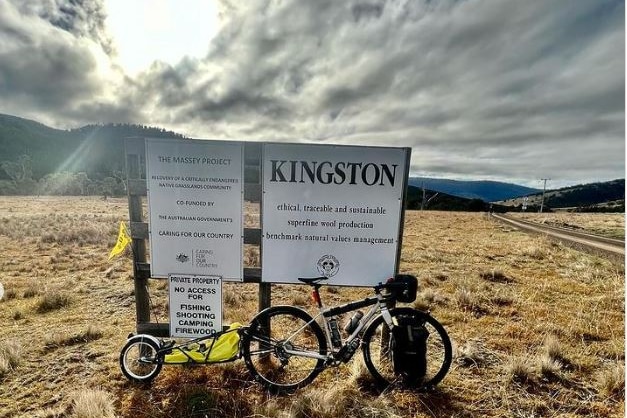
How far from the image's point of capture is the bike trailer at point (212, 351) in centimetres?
415

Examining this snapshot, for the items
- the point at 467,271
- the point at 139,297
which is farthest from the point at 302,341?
the point at 467,271

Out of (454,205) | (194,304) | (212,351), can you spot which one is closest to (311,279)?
(212,351)

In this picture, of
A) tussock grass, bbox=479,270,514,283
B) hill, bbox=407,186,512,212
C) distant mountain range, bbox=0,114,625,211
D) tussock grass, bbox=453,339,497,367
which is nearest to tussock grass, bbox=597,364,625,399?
tussock grass, bbox=453,339,497,367

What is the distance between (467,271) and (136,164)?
33.3ft

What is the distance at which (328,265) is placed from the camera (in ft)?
14.7

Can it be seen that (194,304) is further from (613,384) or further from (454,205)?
(454,205)

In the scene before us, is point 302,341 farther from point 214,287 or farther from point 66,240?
point 66,240

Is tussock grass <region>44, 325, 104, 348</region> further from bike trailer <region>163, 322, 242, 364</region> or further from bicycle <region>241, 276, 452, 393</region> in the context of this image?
Result: bicycle <region>241, 276, 452, 393</region>

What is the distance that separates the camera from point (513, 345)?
5.28 metres

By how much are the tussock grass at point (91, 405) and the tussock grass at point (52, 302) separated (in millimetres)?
4131

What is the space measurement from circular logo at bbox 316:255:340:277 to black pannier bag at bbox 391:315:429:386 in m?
1.02

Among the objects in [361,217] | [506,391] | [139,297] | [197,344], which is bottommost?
[506,391]

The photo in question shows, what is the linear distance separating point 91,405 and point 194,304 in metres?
1.53

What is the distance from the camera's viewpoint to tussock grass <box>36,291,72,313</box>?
267 inches
